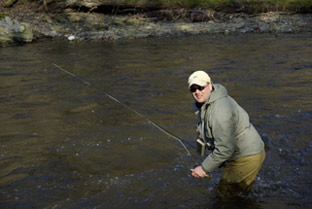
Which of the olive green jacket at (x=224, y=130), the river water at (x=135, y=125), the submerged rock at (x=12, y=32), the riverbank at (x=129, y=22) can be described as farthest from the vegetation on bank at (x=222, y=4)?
the olive green jacket at (x=224, y=130)

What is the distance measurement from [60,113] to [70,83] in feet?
8.67

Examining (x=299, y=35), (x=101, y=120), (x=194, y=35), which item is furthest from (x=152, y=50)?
(x=101, y=120)

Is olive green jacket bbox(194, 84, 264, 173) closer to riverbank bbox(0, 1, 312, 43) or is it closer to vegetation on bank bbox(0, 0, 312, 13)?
riverbank bbox(0, 1, 312, 43)

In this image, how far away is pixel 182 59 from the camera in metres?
13.7

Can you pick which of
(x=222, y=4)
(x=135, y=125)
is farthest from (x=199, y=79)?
(x=222, y=4)

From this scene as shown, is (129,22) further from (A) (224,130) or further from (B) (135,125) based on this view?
(A) (224,130)

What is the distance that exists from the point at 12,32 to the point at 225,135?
1530cm

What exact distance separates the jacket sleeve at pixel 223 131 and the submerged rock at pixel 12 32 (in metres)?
15.0

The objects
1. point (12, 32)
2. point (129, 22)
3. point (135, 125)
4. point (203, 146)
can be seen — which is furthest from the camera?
point (129, 22)

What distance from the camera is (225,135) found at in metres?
3.90

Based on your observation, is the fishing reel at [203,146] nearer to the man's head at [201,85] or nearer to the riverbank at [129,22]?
the man's head at [201,85]

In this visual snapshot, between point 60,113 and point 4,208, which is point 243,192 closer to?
point 4,208

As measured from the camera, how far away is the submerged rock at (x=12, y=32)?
55.5 ft

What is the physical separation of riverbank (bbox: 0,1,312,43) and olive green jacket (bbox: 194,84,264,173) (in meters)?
14.6
